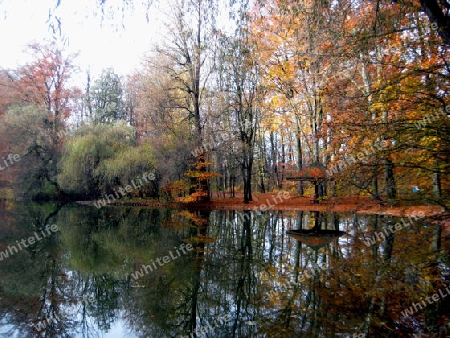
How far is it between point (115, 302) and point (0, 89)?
94.1 feet

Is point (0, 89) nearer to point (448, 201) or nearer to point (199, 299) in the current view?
point (199, 299)

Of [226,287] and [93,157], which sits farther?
[93,157]

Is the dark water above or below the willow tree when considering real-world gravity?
below

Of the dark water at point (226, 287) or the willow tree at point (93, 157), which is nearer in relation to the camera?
the dark water at point (226, 287)

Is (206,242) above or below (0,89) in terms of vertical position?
below

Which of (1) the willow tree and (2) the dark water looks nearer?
(2) the dark water

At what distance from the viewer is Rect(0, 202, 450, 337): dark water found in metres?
3.78

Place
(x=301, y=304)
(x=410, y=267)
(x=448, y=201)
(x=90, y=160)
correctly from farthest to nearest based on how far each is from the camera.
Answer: (x=90, y=160)
(x=410, y=267)
(x=301, y=304)
(x=448, y=201)

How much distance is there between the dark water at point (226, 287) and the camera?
3775 mm

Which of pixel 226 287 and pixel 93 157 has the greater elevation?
pixel 93 157

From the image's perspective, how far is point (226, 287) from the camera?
5.09m

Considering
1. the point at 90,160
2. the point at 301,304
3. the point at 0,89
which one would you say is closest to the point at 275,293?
the point at 301,304

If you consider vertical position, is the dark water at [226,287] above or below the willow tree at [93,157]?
below

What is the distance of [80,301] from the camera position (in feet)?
15.8
